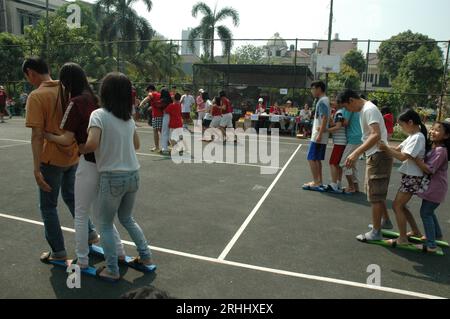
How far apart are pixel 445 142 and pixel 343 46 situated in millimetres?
99581

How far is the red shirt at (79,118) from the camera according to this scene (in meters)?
3.34

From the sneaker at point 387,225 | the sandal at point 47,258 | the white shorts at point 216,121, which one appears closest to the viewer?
the sandal at point 47,258

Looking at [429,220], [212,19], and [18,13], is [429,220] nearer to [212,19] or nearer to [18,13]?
[212,19]

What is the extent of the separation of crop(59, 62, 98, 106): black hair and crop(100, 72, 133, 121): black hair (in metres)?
0.41

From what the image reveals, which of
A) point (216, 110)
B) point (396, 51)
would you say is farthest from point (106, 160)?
point (396, 51)

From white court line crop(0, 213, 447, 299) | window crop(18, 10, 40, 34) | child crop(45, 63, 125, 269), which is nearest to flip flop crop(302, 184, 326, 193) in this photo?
white court line crop(0, 213, 447, 299)

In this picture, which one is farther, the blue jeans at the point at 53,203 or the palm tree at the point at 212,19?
the palm tree at the point at 212,19

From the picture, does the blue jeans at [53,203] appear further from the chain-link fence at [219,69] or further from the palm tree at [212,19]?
the palm tree at [212,19]

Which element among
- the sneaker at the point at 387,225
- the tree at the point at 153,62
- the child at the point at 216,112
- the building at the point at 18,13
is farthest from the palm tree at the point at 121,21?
the sneaker at the point at 387,225

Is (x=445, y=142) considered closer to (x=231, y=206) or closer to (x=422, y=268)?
(x=422, y=268)

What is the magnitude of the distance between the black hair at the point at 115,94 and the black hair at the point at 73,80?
1.36 ft

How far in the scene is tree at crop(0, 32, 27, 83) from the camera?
26.1m

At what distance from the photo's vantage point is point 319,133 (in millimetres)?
7285
